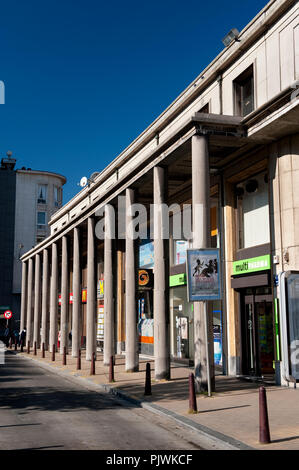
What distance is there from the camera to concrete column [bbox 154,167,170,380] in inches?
709

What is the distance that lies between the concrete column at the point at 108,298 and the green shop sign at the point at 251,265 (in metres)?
8.02

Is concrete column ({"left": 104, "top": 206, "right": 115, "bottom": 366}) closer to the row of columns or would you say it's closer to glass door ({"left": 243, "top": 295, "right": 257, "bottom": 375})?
the row of columns

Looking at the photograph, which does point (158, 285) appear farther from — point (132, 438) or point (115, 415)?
point (132, 438)

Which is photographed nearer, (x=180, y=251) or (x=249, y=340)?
(x=249, y=340)

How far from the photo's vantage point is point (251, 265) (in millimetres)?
17984

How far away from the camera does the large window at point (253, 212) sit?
18.0 meters

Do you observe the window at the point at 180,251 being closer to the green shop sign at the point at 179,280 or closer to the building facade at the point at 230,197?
the building facade at the point at 230,197

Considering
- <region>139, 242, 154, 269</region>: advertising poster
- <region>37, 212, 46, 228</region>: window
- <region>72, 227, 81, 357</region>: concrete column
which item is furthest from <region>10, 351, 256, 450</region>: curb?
<region>37, 212, 46, 228</region>: window

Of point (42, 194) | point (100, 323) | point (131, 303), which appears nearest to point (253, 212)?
point (131, 303)

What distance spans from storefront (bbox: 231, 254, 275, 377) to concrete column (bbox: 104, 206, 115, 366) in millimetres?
8040

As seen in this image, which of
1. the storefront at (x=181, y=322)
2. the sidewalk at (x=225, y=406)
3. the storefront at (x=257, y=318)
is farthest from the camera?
the storefront at (x=181, y=322)

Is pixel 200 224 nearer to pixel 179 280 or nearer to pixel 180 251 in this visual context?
pixel 179 280

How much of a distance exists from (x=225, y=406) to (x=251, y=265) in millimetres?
6658

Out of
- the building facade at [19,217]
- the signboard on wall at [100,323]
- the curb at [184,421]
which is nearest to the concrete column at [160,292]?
the curb at [184,421]
